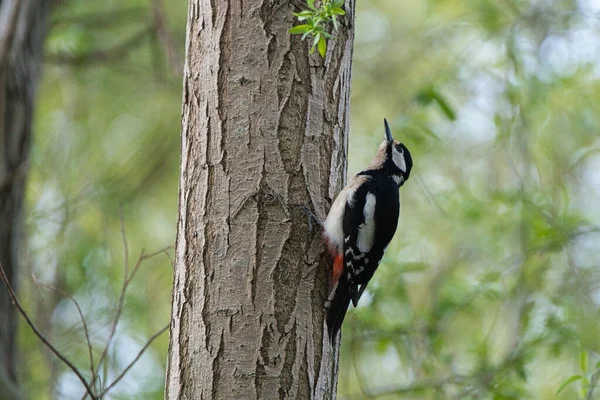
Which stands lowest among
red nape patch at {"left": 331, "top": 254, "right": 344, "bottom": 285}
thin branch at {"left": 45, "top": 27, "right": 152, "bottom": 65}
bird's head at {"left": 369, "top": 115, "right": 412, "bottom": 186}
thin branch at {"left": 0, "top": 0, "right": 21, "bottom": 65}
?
red nape patch at {"left": 331, "top": 254, "right": 344, "bottom": 285}

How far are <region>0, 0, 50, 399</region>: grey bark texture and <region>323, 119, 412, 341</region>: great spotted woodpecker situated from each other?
1.71 meters

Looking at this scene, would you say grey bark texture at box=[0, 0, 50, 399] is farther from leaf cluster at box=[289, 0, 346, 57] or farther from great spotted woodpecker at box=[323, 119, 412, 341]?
leaf cluster at box=[289, 0, 346, 57]

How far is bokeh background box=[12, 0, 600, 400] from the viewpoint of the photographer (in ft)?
14.7

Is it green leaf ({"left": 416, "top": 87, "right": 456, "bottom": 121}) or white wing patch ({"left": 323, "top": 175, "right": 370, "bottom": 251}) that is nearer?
white wing patch ({"left": 323, "top": 175, "right": 370, "bottom": 251})

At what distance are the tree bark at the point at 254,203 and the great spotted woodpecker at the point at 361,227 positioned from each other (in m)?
0.08

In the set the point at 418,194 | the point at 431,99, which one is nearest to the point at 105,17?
the point at 418,194

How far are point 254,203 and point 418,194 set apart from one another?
4042 millimetres

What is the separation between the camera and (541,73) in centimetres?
547

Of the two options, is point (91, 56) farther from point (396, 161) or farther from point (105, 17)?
point (396, 161)

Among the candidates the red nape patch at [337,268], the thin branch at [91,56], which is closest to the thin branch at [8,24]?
the thin branch at [91,56]

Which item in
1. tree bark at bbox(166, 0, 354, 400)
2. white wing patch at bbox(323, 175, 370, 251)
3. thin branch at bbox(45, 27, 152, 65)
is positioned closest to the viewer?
tree bark at bbox(166, 0, 354, 400)

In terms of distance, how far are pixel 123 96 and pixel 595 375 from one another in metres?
5.02

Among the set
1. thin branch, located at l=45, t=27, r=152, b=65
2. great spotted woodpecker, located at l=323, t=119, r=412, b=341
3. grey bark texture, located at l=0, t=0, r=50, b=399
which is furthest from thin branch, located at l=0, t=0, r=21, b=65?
thin branch, located at l=45, t=27, r=152, b=65

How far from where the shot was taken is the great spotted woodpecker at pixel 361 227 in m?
2.61
